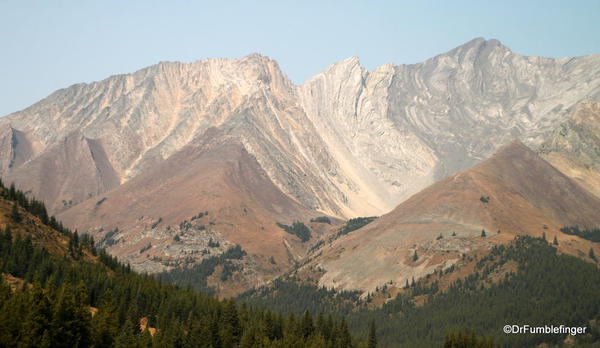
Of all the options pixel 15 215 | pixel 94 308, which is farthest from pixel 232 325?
pixel 15 215

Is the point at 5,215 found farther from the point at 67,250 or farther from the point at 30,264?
the point at 30,264

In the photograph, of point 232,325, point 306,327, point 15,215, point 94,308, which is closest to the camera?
point 94,308

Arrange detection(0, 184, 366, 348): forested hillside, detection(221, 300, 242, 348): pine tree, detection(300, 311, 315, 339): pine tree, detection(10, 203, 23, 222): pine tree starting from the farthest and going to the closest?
detection(10, 203, 23, 222): pine tree → detection(300, 311, 315, 339): pine tree → detection(221, 300, 242, 348): pine tree → detection(0, 184, 366, 348): forested hillside

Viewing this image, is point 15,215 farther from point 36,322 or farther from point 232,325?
point 36,322

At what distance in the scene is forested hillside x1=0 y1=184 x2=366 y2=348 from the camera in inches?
3976

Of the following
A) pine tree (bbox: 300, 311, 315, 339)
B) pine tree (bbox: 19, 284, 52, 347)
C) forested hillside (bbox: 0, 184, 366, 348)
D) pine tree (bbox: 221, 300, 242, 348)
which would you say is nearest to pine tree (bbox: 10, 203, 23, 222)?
forested hillside (bbox: 0, 184, 366, 348)

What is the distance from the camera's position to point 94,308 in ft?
450

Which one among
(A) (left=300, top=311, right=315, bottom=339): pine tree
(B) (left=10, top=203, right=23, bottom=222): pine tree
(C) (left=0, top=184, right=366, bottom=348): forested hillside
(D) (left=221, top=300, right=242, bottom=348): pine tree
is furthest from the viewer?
(B) (left=10, top=203, right=23, bottom=222): pine tree

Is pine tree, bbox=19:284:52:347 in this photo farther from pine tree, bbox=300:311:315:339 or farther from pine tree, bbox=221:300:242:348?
pine tree, bbox=300:311:315:339

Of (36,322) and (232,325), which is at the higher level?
(232,325)

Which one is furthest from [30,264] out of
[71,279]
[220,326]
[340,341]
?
[340,341]

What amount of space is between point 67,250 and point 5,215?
15.9 meters

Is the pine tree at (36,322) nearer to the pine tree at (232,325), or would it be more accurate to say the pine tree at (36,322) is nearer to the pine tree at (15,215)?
the pine tree at (232,325)

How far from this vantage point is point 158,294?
15662cm
